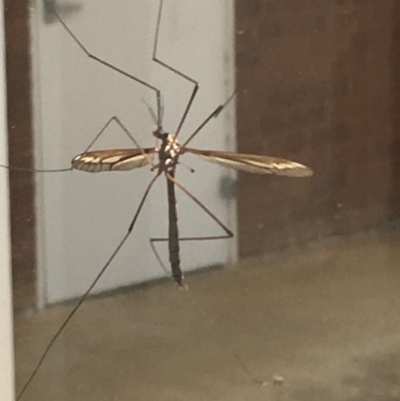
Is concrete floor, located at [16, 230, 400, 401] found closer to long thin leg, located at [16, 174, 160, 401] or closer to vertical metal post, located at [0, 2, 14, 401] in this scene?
long thin leg, located at [16, 174, 160, 401]

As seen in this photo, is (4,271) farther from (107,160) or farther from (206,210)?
(206,210)

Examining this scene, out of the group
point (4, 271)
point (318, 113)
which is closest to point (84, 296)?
point (4, 271)

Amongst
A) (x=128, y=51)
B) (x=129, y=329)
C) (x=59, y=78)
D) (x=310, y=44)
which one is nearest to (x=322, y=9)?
(x=310, y=44)

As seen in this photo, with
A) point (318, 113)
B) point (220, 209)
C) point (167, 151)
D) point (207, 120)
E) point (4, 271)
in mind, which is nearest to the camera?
point (4, 271)

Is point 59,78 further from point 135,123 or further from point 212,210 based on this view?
point 212,210

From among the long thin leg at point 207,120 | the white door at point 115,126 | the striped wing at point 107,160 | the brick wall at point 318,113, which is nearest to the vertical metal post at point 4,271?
the striped wing at point 107,160

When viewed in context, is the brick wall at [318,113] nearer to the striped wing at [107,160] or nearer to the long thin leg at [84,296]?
the long thin leg at [84,296]
